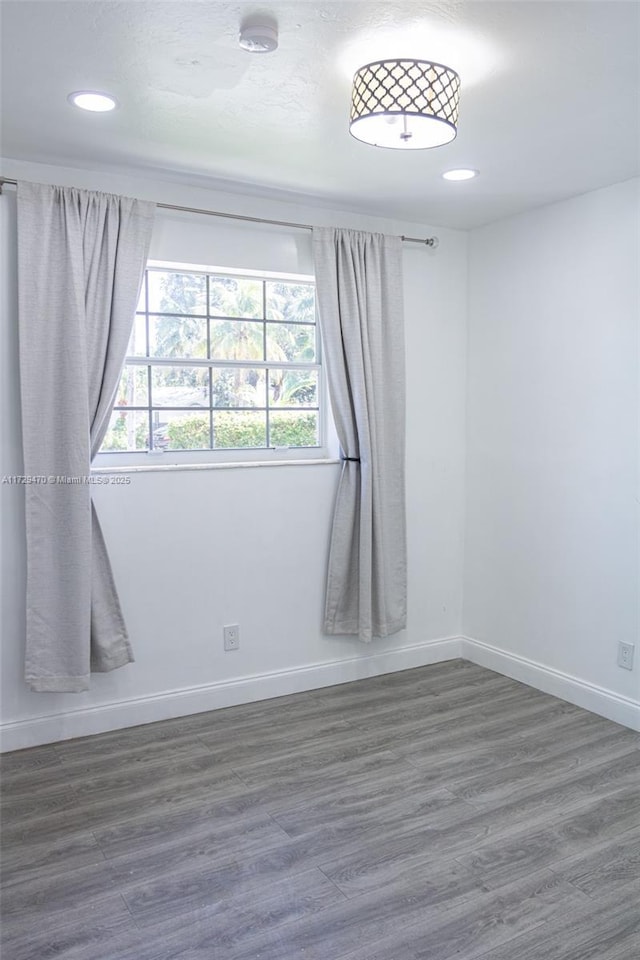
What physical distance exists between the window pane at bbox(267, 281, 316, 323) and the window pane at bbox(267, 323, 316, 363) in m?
0.04

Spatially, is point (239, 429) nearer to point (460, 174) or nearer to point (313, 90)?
point (460, 174)

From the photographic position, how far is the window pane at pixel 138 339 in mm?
3484

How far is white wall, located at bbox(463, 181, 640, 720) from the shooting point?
11.3 ft

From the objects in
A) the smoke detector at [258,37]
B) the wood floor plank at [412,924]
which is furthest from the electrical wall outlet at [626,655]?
the smoke detector at [258,37]

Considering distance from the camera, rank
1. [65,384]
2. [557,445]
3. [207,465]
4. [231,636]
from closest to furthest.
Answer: [65,384], [207,465], [231,636], [557,445]

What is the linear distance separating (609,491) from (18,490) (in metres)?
2.66

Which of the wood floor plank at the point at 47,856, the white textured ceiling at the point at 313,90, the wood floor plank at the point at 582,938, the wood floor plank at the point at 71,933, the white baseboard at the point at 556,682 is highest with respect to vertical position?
the white textured ceiling at the point at 313,90

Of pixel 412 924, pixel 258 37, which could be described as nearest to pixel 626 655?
pixel 412 924

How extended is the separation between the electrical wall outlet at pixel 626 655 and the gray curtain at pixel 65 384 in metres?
2.39

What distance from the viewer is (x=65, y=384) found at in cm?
308

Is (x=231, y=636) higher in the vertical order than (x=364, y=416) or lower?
lower

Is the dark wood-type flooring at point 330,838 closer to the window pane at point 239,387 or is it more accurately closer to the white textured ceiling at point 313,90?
the window pane at point 239,387

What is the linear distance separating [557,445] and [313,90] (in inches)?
83.9

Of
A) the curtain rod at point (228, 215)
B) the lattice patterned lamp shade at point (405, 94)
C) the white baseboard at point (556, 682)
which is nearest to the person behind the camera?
the lattice patterned lamp shade at point (405, 94)
